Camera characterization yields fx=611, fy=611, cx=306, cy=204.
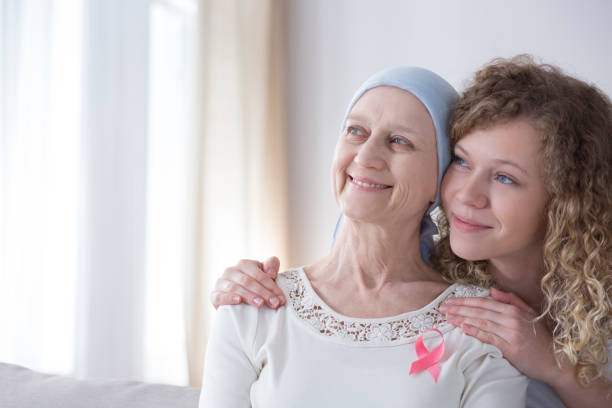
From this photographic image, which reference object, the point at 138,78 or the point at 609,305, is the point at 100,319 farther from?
the point at 609,305

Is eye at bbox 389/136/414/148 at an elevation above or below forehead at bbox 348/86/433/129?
below

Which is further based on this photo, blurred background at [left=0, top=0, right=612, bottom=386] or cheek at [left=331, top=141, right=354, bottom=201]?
blurred background at [left=0, top=0, right=612, bottom=386]

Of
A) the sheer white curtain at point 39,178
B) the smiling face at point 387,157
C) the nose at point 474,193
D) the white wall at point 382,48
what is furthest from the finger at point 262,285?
the white wall at point 382,48

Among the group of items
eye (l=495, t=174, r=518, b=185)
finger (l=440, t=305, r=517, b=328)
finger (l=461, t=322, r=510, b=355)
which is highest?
eye (l=495, t=174, r=518, b=185)

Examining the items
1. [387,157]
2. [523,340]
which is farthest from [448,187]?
[523,340]

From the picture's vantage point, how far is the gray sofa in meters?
1.66

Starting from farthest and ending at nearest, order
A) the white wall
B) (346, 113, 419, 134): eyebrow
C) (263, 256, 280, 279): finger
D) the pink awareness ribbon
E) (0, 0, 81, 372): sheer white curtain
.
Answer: the white wall < (0, 0, 81, 372): sheer white curtain < (263, 256, 280, 279): finger < (346, 113, 419, 134): eyebrow < the pink awareness ribbon

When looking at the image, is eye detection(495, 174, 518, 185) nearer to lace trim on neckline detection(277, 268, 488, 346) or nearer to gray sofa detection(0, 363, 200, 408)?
lace trim on neckline detection(277, 268, 488, 346)

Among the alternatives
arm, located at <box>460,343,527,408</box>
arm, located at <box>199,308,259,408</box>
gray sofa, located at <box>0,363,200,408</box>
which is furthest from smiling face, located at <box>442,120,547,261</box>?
gray sofa, located at <box>0,363,200,408</box>

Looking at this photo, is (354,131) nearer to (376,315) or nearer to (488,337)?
(376,315)

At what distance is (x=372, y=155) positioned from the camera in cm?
140

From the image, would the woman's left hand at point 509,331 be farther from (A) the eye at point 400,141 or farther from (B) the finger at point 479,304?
(A) the eye at point 400,141

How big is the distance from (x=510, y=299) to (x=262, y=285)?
1.98ft

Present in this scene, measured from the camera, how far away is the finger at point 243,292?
145cm
